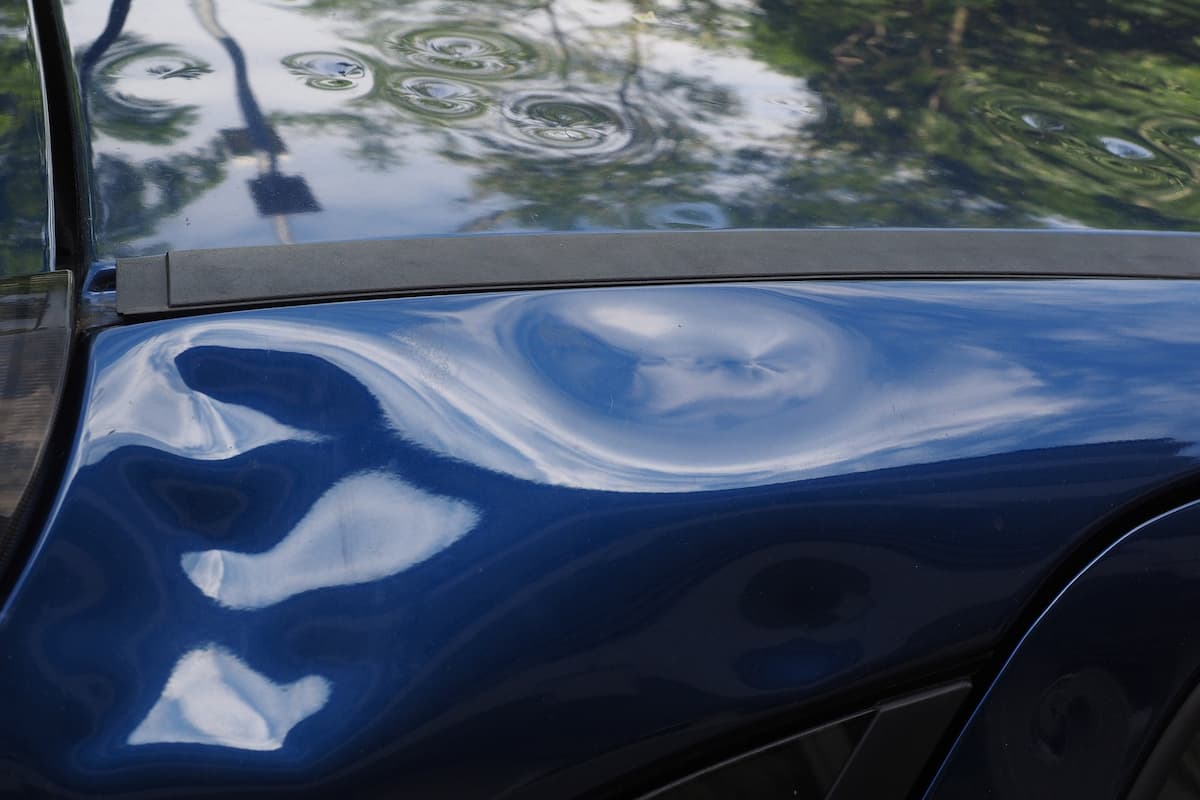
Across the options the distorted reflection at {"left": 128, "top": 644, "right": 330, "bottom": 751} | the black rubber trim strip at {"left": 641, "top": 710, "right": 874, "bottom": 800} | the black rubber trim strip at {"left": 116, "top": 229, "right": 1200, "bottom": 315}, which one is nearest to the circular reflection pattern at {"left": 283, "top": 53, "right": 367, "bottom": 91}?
the black rubber trim strip at {"left": 116, "top": 229, "right": 1200, "bottom": 315}

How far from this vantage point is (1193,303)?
4.31 feet

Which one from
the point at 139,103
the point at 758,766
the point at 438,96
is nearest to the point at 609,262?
the point at 438,96

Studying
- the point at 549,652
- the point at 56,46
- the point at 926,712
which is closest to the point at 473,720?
the point at 549,652

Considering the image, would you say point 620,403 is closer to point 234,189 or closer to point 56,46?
point 234,189

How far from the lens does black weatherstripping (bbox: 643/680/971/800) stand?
110 cm

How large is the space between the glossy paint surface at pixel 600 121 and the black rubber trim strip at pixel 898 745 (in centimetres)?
55

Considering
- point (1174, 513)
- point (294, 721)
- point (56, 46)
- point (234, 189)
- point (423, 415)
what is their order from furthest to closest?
point (56, 46) < point (234, 189) < point (1174, 513) < point (423, 415) < point (294, 721)

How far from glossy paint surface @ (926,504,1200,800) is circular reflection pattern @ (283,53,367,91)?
1.07 meters

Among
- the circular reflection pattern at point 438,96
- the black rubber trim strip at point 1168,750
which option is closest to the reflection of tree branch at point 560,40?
the circular reflection pattern at point 438,96

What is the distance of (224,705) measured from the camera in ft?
3.21

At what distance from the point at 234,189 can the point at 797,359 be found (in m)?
0.66

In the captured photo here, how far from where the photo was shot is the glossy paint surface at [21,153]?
1231 mm

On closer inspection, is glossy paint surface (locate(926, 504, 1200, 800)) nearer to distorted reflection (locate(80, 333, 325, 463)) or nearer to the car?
the car

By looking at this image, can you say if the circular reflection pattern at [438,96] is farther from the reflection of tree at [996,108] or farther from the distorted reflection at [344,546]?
the distorted reflection at [344,546]
